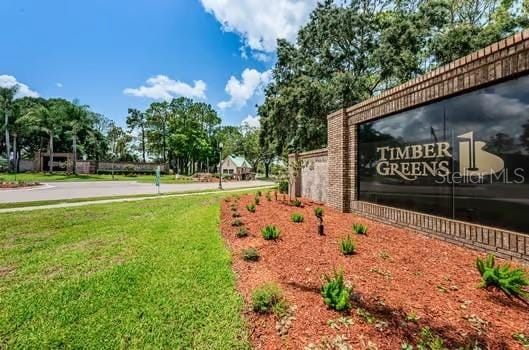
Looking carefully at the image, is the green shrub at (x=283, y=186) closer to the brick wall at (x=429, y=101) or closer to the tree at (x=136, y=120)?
the brick wall at (x=429, y=101)

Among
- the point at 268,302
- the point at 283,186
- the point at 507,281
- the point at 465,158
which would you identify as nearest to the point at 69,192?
the point at 283,186

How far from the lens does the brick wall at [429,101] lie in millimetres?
3928

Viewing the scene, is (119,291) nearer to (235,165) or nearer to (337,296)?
(337,296)

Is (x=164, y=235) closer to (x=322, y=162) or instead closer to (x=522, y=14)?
(x=322, y=162)

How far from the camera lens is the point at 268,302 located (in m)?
2.95

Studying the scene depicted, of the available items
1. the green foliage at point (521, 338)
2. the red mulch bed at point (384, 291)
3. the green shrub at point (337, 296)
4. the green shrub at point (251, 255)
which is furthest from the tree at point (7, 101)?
the green foliage at point (521, 338)

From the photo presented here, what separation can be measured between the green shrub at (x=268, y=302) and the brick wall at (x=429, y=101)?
3571 mm

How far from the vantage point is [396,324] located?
255 cm

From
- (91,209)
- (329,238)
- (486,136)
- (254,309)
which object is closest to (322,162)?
(329,238)

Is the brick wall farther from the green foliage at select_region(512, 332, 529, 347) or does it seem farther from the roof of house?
the roof of house

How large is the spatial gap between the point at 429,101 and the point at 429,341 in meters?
4.56

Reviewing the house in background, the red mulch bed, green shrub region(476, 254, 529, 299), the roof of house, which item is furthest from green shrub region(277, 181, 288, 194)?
the roof of house

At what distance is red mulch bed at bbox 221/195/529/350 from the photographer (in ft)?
8.00

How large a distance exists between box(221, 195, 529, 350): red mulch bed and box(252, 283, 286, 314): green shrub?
0.09 m
